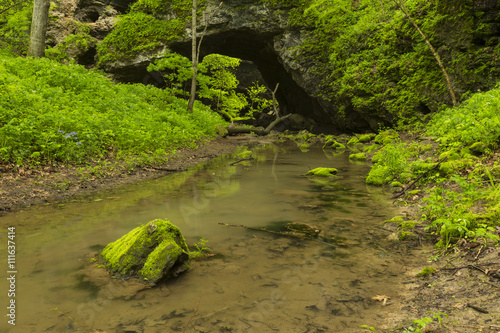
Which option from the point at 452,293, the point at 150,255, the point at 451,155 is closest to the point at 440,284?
the point at 452,293

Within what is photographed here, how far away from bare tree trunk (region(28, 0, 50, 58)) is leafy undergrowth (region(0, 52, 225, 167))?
132 cm

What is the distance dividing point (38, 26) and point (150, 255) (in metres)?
12.5

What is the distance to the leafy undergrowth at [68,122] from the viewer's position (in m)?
6.71

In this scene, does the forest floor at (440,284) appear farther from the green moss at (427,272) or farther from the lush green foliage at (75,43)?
the lush green foliage at (75,43)

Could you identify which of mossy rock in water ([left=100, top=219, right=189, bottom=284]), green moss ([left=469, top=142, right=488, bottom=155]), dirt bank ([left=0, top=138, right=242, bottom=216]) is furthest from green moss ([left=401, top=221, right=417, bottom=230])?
dirt bank ([left=0, top=138, right=242, bottom=216])

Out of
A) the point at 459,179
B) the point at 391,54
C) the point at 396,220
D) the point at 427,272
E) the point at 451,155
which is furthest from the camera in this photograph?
the point at 391,54

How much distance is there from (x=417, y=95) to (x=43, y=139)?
15.2 metres

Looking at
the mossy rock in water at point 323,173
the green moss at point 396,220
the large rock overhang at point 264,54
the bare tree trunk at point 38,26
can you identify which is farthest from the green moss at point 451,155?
the large rock overhang at point 264,54

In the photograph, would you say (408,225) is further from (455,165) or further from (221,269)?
(221,269)

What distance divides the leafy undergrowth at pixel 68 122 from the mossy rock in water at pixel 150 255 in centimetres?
461

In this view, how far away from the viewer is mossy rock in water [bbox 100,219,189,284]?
3186 millimetres

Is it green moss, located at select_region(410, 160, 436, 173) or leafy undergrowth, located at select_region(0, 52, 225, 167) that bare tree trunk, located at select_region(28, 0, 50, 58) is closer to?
leafy undergrowth, located at select_region(0, 52, 225, 167)

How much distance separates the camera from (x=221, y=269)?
3471mm

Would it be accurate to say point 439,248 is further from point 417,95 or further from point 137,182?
point 417,95
